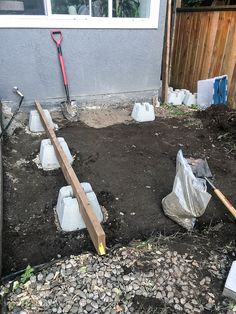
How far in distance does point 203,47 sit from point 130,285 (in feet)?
17.5

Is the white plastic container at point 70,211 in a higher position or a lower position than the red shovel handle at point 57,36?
lower

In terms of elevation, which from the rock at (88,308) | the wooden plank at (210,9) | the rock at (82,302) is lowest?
the rock at (88,308)

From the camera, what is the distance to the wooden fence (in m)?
5.05

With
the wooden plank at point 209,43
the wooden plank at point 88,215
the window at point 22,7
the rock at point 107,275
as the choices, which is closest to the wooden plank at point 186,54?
the wooden plank at point 209,43

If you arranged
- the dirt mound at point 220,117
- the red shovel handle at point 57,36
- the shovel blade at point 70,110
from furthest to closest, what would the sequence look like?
the shovel blade at point 70,110 → the dirt mound at point 220,117 → the red shovel handle at point 57,36

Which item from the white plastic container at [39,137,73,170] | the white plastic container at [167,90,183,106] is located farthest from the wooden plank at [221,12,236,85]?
the white plastic container at [39,137,73,170]

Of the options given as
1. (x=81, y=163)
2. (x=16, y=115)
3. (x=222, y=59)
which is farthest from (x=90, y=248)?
(x=222, y=59)

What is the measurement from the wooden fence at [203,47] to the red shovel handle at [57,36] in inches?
122

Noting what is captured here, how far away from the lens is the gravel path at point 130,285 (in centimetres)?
178

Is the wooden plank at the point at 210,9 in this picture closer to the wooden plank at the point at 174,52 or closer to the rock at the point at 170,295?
the wooden plank at the point at 174,52

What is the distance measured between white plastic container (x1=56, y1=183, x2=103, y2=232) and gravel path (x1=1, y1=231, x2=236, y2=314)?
378mm

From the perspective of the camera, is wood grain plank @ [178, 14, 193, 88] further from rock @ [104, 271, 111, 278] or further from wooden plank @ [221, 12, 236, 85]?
rock @ [104, 271, 111, 278]

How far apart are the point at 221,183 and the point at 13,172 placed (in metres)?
2.60

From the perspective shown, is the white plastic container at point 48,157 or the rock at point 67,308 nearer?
the rock at point 67,308
